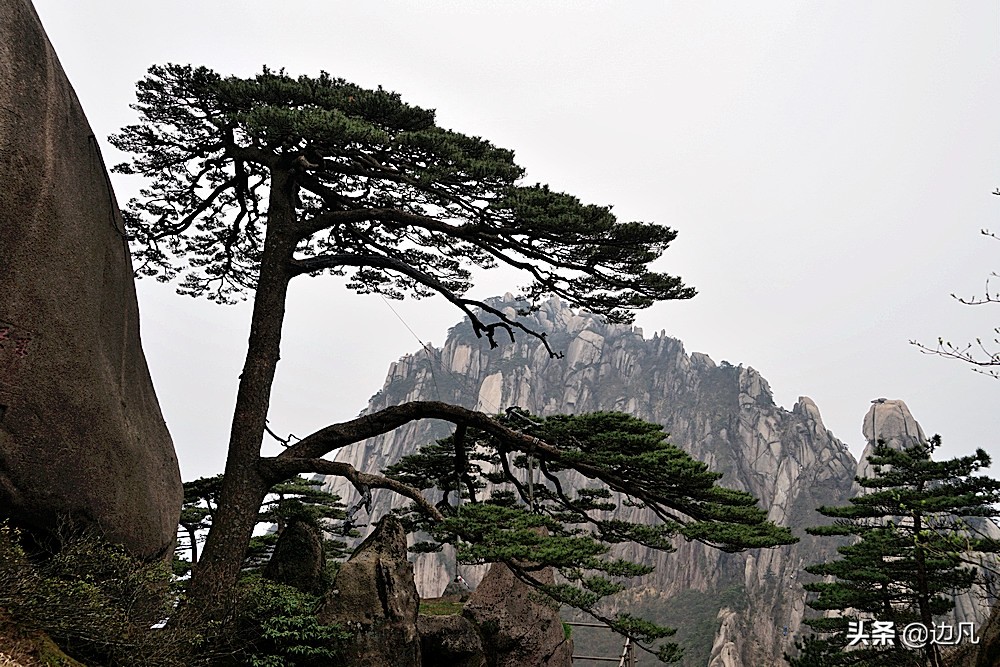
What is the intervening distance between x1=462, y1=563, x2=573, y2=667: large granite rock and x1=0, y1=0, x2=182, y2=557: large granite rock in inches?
187

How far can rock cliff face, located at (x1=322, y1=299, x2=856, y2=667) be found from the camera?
43969 mm

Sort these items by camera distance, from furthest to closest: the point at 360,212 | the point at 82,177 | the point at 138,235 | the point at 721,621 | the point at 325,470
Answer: the point at 721,621 → the point at 138,235 → the point at 360,212 → the point at 325,470 → the point at 82,177

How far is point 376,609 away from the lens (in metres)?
7.36

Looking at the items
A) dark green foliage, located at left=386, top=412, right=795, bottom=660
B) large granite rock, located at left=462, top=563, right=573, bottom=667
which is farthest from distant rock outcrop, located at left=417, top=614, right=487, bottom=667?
dark green foliage, located at left=386, top=412, right=795, bottom=660

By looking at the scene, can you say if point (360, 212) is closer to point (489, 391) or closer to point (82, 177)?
point (82, 177)

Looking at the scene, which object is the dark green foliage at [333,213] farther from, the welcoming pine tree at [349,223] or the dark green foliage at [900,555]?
the dark green foliage at [900,555]

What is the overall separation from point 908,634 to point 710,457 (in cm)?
4755

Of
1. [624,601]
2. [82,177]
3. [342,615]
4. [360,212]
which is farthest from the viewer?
[624,601]

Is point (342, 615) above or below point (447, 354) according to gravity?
below

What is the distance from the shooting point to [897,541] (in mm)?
11297

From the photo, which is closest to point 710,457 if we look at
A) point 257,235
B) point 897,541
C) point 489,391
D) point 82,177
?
point 489,391

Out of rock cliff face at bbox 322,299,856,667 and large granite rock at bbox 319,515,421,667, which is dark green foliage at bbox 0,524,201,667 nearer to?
large granite rock at bbox 319,515,421,667

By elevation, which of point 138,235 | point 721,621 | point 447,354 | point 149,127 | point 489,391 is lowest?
point 721,621

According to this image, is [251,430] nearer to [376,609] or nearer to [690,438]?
[376,609]
